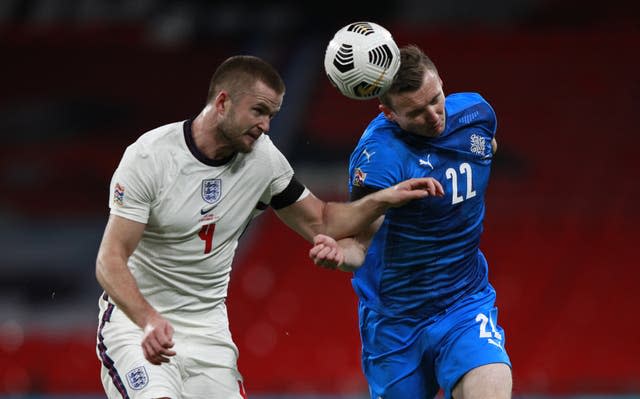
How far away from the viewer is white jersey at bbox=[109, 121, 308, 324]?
5047mm

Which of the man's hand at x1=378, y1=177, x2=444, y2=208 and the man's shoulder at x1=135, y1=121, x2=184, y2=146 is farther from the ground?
the man's shoulder at x1=135, y1=121, x2=184, y2=146

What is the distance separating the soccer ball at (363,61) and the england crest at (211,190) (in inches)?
28.8

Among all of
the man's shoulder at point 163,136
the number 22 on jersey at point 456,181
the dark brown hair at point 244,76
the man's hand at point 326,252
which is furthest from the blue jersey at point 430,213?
the man's shoulder at point 163,136

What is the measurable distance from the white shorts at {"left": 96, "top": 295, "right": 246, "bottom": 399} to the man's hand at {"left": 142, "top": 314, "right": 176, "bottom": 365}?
1.17ft

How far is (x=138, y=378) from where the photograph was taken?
16.3ft

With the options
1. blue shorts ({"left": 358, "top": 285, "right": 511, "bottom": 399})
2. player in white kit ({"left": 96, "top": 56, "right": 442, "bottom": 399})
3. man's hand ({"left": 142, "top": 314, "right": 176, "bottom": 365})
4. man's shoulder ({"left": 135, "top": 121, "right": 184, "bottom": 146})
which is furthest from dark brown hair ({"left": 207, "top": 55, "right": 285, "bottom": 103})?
blue shorts ({"left": 358, "top": 285, "right": 511, "bottom": 399})

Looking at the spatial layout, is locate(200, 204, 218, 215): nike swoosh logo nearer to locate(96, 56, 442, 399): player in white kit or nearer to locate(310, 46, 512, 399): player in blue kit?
locate(96, 56, 442, 399): player in white kit

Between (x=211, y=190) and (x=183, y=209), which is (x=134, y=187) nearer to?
(x=183, y=209)

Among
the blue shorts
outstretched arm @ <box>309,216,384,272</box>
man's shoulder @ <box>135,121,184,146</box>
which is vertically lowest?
the blue shorts

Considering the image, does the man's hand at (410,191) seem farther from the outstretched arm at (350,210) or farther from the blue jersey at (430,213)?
the blue jersey at (430,213)

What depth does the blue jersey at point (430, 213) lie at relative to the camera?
5543 mm

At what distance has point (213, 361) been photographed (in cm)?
523

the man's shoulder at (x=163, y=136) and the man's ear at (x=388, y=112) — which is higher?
the man's shoulder at (x=163, y=136)
